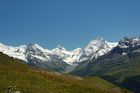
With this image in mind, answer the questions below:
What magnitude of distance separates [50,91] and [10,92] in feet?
121

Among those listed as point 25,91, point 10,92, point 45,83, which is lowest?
point 10,92

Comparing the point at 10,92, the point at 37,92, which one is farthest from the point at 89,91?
the point at 10,92

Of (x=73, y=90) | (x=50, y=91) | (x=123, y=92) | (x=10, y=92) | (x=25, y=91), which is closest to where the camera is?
(x=10, y=92)

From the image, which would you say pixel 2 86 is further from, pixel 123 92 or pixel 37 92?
pixel 123 92

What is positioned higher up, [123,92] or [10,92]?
[123,92]

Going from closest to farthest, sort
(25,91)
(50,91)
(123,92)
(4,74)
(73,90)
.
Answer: (25,91), (50,91), (73,90), (4,74), (123,92)

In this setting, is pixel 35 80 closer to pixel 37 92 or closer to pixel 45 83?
pixel 45 83

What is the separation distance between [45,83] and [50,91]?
15.9 meters

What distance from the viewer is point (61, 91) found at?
110m

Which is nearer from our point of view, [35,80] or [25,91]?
[25,91]

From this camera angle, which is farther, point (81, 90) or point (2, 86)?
point (81, 90)

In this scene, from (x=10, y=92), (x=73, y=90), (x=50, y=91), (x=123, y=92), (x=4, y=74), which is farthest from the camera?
(x=123, y=92)

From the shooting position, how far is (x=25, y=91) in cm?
9144

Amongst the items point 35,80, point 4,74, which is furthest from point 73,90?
point 4,74
